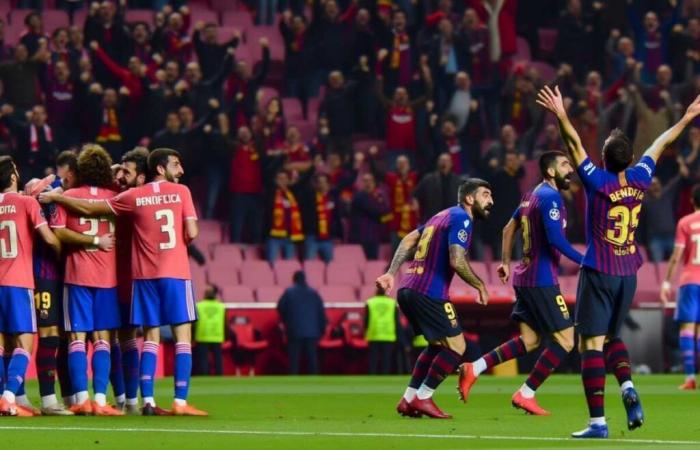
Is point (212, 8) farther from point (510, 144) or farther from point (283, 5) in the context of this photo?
point (510, 144)

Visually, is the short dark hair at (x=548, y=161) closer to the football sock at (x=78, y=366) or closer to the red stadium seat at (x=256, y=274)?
the football sock at (x=78, y=366)

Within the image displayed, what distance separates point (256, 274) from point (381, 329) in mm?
2818

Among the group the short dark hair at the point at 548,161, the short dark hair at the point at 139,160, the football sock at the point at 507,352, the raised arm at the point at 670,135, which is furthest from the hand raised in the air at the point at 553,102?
the short dark hair at the point at 139,160

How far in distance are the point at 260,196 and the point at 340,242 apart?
181 centimetres

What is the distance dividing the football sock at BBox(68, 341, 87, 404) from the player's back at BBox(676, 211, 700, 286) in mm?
8334

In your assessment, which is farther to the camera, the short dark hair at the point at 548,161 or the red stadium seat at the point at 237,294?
the red stadium seat at the point at 237,294

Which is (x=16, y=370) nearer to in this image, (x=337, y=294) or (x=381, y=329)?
(x=381, y=329)

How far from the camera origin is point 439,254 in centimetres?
1505

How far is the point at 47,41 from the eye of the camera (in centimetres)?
2866

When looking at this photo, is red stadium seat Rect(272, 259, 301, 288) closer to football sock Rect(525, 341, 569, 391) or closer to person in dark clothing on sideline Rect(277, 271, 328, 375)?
person in dark clothing on sideline Rect(277, 271, 328, 375)

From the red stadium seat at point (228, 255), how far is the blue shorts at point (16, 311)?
1357 cm

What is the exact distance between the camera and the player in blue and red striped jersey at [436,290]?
14.8 m

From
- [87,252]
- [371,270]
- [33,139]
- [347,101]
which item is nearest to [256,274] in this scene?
[371,270]

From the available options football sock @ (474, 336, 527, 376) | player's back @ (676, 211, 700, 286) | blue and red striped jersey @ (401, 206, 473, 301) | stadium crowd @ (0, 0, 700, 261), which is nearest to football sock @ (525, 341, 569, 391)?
football sock @ (474, 336, 527, 376)
